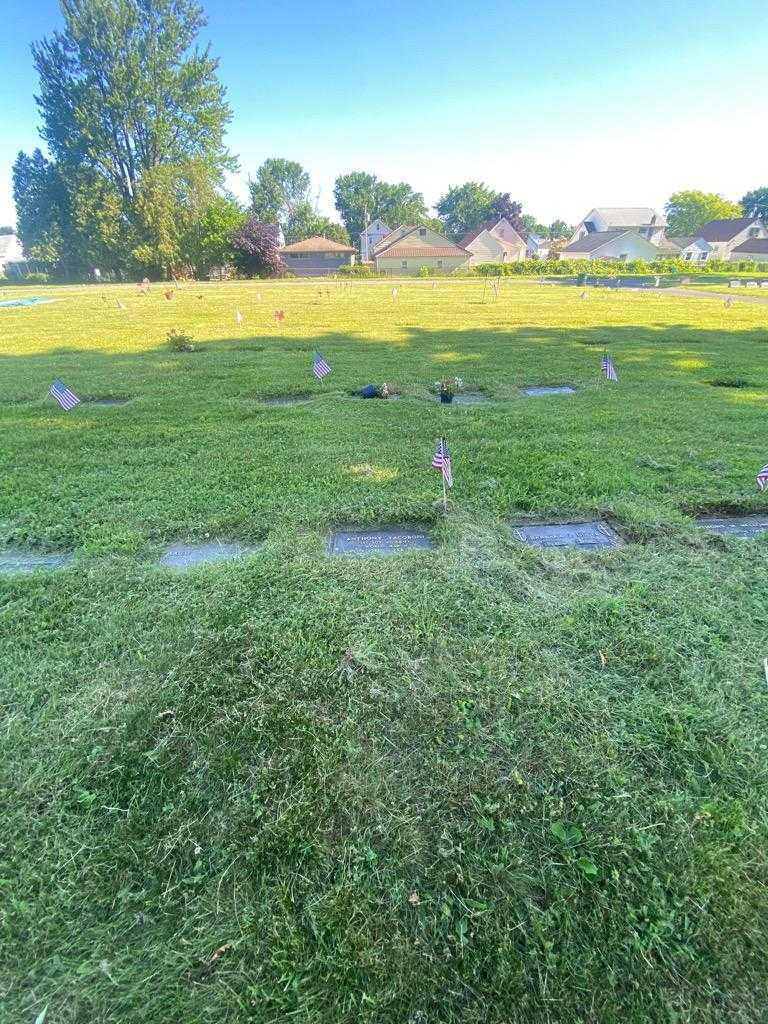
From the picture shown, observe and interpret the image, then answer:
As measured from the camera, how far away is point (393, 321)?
41.7 ft

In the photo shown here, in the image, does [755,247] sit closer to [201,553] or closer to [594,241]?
[594,241]

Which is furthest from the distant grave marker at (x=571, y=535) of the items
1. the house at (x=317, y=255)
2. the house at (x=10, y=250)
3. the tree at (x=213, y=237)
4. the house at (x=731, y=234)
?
the house at (x=10, y=250)

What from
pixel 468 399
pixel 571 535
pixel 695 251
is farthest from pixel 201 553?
pixel 695 251

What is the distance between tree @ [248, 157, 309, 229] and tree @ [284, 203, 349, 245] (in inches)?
57.3

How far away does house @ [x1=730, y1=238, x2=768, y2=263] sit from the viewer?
4975cm

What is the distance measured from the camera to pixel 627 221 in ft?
204

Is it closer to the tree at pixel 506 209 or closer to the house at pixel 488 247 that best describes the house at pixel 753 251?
the house at pixel 488 247

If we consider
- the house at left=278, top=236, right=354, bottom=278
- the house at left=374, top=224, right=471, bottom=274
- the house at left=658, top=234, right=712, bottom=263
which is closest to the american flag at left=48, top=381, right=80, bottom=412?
the house at left=374, top=224, right=471, bottom=274

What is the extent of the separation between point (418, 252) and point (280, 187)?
4009 centimetres

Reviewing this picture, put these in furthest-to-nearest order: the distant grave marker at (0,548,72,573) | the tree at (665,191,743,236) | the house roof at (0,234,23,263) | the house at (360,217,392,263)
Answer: the tree at (665,191,743,236) → the house roof at (0,234,23,263) → the house at (360,217,392,263) → the distant grave marker at (0,548,72,573)

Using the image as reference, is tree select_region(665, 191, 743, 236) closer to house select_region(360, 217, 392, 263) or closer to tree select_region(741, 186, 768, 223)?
tree select_region(741, 186, 768, 223)

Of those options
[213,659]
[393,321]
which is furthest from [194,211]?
[213,659]

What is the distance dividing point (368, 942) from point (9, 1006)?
844 millimetres

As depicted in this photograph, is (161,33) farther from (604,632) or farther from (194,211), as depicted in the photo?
(604,632)
